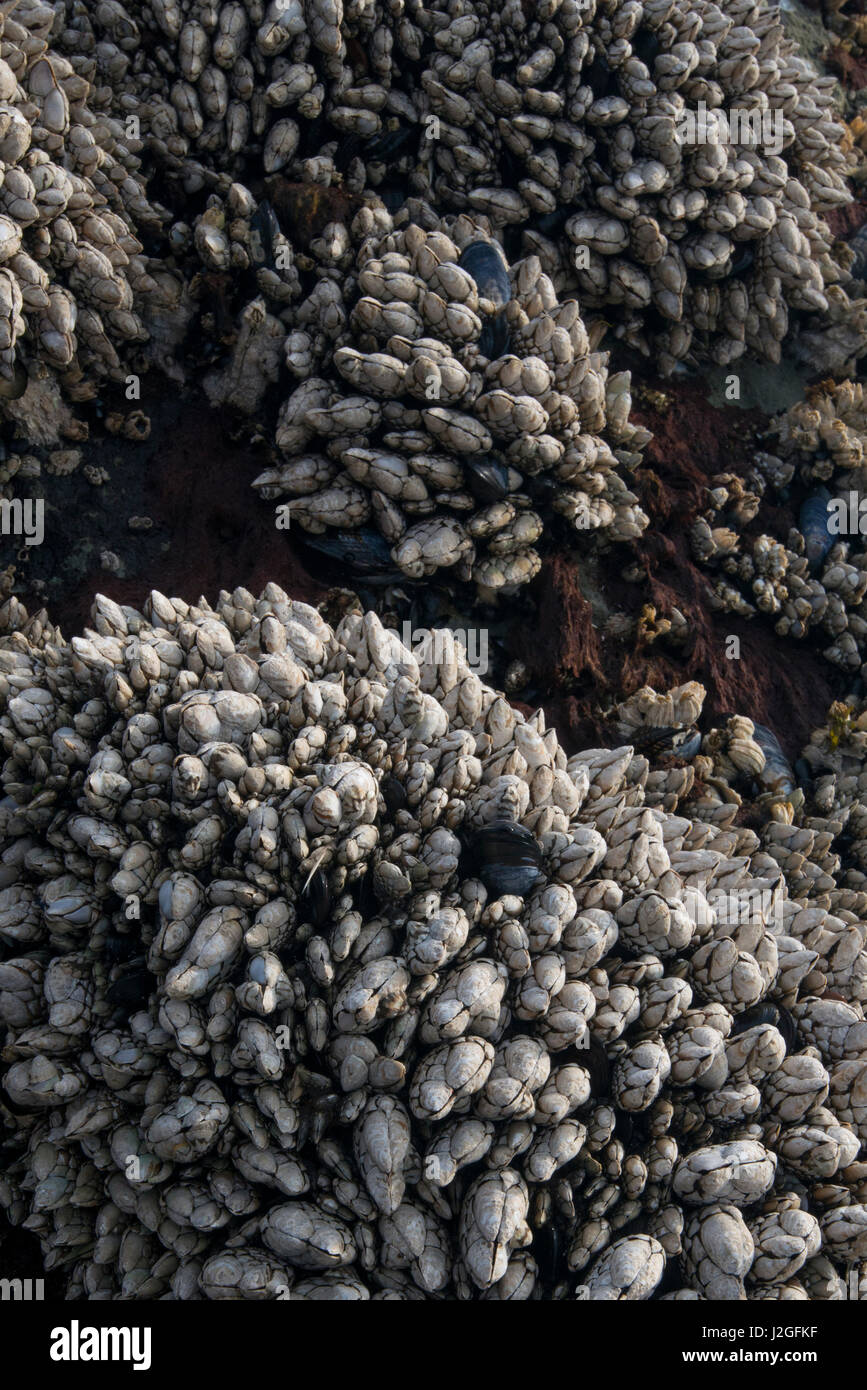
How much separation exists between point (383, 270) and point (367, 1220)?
4580 millimetres

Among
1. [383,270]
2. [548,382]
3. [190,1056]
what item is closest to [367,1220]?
[190,1056]

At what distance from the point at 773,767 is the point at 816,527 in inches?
68.4

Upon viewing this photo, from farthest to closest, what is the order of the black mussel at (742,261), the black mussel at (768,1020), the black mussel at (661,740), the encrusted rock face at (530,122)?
1. the black mussel at (742,261)
2. the encrusted rock face at (530,122)
3. the black mussel at (661,740)
4. the black mussel at (768,1020)

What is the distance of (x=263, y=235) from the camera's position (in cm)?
586

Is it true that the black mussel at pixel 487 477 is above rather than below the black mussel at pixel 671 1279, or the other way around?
above

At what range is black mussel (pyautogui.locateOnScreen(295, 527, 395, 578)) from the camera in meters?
5.52

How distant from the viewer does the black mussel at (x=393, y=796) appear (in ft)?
13.7

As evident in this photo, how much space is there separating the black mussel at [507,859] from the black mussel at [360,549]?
1951 mm

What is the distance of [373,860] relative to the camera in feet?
13.3

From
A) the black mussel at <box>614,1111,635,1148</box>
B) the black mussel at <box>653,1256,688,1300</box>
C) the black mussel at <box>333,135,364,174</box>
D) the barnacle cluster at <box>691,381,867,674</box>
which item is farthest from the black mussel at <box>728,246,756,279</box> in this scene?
the black mussel at <box>653,1256,688,1300</box>

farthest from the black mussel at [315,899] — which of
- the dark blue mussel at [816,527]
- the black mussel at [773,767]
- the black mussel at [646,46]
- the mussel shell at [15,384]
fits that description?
the black mussel at [646,46]

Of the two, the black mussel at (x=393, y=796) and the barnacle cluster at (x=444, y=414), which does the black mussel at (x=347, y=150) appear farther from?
the black mussel at (x=393, y=796)

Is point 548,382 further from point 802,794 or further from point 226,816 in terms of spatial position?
point 226,816

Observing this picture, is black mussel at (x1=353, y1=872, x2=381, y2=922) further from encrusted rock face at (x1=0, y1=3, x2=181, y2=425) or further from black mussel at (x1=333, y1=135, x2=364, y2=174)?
black mussel at (x1=333, y1=135, x2=364, y2=174)
